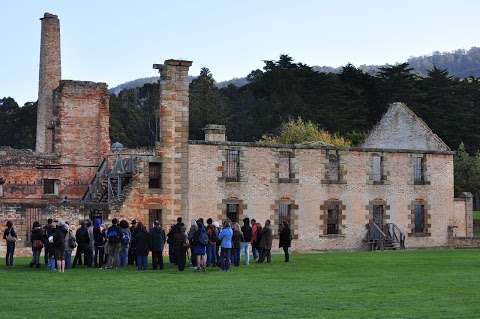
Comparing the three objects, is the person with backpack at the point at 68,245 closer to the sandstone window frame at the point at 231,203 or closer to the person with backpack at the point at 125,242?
the person with backpack at the point at 125,242

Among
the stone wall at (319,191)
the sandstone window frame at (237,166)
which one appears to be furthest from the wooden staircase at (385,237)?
the sandstone window frame at (237,166)

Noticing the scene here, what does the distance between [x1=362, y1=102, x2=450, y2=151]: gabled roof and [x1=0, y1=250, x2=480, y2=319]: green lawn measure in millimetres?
23073

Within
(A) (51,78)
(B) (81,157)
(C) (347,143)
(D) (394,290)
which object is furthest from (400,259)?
(C) (347,143)

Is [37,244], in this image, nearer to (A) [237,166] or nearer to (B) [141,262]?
(B) [141,262]

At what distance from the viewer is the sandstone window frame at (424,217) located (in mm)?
45812

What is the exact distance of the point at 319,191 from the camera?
42.8 m

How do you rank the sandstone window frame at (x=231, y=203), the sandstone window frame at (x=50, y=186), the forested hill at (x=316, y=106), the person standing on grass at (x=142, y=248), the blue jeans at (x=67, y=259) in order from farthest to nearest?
the forested hill at (x=316, y=106), the sandstone window frame at (x=50, y=186), the sandstone window frame at (x=231, y=203), the blue jeans at (x=67, y=259), the person standing on grass at (x=142, y=248)

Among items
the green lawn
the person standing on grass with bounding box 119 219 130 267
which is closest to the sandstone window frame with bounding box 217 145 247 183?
the green lawn

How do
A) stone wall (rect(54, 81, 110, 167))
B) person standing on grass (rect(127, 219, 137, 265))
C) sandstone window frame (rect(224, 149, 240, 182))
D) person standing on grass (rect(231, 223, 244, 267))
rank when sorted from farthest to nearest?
stone wall (rect(54, 81, 110, 167)) → sandstone window frame (rect(224, 149, 240, 182)) → person standing on grass (rect(231, 223, 244, 267)) → person standing on grass (rect(127, 219, 137, 265))

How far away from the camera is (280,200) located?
41.6 metres

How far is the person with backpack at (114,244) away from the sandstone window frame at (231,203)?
41.2 feet

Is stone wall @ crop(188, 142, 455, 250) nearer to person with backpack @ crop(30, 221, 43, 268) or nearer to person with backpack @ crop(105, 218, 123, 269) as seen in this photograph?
person with backpack @ crop(105, 218, 123, 269)

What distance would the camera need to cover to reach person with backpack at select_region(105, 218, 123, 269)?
26844mm

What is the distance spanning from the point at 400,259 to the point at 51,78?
1248 inches
